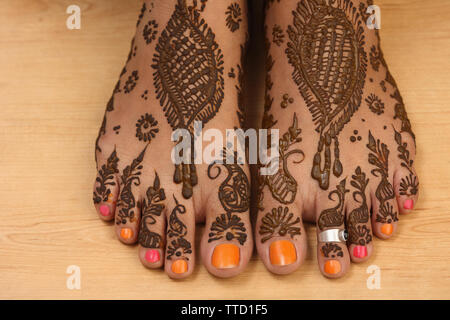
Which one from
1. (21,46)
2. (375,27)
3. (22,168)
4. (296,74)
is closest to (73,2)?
(21,46)

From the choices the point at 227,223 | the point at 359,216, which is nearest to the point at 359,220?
the point at 359,216

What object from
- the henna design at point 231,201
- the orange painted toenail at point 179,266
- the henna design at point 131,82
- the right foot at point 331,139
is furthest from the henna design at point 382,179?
the henna design at point 131,82

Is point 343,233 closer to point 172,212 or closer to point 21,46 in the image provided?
point 172,212

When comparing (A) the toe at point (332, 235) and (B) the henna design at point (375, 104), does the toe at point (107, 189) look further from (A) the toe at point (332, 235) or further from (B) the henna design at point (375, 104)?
(B) the henna design at point (375, 104)

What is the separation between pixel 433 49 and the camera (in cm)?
89

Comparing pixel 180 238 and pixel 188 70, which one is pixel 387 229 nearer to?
pixel 180 238

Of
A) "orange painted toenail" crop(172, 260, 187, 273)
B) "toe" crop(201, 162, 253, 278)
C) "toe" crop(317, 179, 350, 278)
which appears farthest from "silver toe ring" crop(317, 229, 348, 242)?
"orange painted toenail" crop(172, 260, 187, 273)

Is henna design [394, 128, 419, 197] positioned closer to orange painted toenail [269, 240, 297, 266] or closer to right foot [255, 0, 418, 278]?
right foot [255, 0, 418, 278]

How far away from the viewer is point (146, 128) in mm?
742

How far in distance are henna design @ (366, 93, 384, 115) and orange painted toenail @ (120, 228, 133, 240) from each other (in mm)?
468

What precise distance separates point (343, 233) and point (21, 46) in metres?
0.78

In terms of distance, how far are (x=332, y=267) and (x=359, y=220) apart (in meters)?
0.09

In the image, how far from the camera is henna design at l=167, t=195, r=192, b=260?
2.14 ft

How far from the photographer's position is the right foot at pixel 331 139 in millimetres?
665
